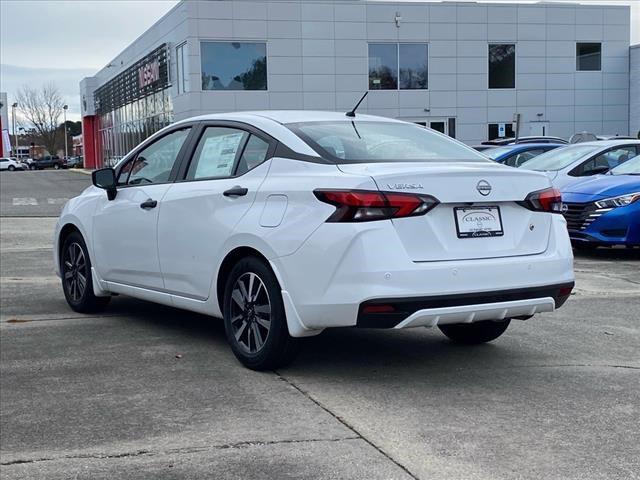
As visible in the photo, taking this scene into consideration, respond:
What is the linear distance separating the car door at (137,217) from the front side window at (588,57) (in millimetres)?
37565

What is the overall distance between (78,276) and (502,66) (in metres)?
35.6

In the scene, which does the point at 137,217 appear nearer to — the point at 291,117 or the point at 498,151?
the point at 291,117

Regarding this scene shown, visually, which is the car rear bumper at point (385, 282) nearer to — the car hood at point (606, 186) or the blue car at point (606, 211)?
the blue car at point (606, 211)

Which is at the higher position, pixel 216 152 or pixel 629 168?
pixel 216 152

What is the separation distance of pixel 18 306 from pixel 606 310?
516 centimetres

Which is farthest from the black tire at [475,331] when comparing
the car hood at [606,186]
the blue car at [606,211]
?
the car hood at [606,186]

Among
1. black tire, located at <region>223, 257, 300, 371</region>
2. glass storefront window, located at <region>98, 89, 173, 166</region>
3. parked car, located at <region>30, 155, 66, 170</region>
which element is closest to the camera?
black tire, located at <region>223, 257, 300, 371</region>

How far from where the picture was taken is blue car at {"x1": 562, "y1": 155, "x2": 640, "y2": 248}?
1039cm

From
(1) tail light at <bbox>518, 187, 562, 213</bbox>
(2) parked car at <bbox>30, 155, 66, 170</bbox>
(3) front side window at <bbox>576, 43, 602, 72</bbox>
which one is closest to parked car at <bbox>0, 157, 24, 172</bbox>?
(2) parked car at <bbox>30, 155, 66, 170</bbox>

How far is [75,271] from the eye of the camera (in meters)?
7.17

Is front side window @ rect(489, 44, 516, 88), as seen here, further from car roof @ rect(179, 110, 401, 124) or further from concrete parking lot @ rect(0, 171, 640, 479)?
car roof @ rect(179, 110, 401, 124)

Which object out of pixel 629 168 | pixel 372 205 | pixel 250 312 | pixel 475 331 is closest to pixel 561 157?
pixel 629 168

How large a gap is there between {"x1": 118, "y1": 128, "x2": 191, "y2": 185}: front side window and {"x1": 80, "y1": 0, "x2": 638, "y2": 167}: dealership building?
29562 millimetres

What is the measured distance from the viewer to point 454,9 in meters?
38.8
